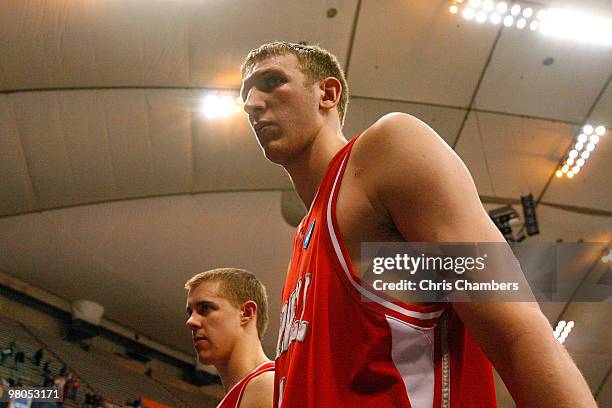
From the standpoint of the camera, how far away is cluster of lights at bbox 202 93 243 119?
1095 cm

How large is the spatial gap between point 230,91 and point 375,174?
1001cm

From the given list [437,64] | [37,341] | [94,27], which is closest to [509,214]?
[437,64]

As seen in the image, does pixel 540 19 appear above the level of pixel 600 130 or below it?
above

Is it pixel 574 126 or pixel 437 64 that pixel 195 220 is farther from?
pixel 574 126

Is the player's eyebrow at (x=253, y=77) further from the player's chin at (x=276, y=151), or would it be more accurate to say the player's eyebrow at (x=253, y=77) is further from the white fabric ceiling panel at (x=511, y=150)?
the white fabric ceiling panel at (x=511, y=150)

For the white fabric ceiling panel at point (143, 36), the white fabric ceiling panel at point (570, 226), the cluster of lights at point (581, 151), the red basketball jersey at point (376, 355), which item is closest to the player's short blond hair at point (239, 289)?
the red basketball jersey at point (376, 355)

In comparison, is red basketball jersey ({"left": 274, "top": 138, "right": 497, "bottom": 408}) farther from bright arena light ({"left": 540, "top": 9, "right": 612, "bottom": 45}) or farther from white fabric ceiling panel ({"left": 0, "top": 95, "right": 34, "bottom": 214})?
white fabric ceiling panel ({"left": 0, "top": 95, "right": 34, "bottom": 214})

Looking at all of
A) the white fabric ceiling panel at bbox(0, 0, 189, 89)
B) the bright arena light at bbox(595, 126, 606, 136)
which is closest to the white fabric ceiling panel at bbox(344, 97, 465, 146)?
the bright arena light at bbox(595, 126, 606, 136)

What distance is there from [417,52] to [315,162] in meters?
9.42

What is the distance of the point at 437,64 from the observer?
10602 mm

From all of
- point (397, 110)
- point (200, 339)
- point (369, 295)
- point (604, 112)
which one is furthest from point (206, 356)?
point (604, 112)

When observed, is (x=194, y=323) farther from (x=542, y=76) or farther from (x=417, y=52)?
(x=542, y=76)

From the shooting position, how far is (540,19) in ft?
33.0

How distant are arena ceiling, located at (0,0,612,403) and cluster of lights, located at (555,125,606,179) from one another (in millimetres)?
154
